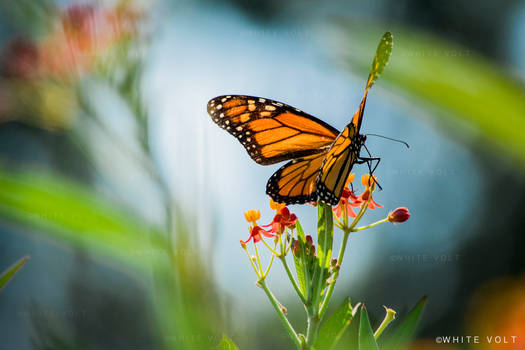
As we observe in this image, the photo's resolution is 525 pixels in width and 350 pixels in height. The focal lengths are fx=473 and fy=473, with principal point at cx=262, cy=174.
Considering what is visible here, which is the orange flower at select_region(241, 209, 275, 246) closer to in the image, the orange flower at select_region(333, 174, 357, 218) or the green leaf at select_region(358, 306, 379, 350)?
the orange flower at select_region(333, 174, 357, 218)

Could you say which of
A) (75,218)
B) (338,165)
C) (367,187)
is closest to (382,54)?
(367,187)

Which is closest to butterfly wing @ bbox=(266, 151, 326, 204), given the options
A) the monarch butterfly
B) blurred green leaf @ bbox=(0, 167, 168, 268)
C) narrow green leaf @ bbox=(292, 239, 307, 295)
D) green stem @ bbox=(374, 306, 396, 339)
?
the monarch butterfly

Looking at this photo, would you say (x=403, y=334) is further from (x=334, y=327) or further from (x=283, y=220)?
(x=283, y=220)

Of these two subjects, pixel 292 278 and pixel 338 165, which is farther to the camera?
pixel 338 165

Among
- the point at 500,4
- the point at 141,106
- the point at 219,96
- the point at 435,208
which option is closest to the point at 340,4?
the point at 500,4

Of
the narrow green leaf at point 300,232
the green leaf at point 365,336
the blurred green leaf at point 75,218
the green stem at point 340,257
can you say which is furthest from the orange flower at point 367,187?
the blurred green leaf at point 75,218

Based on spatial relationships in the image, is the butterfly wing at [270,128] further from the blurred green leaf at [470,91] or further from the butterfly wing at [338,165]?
the blurred green leaf at [470,91]

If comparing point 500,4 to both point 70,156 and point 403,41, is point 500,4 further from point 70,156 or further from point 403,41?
point 403,41

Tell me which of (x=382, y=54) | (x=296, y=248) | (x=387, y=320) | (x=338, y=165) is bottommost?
(x=387, y=320)

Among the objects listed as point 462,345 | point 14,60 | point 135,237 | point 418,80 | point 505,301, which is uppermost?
point 14,60
